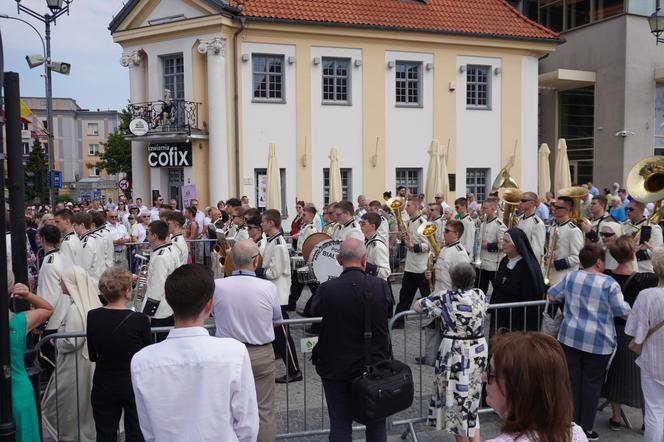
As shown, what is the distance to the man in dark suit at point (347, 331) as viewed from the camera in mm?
4793

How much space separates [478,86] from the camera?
26422 millimetres

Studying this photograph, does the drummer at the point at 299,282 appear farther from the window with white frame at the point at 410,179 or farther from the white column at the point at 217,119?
the window with white frame at the point at 410,179

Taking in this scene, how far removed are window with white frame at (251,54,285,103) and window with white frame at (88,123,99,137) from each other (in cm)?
7887

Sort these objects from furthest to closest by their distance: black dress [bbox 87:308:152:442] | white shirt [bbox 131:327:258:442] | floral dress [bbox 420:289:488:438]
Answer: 1. floral dress [bbox 420:289:488:438]
2. black dress [bbox 87:308:152:442]
3. white shirt [bbox 131:327:258:442]

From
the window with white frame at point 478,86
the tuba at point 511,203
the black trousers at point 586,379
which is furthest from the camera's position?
the window with white frame at point 478,86

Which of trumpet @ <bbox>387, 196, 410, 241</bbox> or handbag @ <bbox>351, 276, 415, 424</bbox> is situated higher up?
trumpet @ <bbox>387, 196, 410, 241</bbox>

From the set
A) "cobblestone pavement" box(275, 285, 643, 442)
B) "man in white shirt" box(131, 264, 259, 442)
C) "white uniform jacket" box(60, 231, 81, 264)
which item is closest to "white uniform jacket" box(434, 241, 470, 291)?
"cobblestone pavement" box(275, 285, 643, 442)

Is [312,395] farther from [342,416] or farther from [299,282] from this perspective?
[299,282]

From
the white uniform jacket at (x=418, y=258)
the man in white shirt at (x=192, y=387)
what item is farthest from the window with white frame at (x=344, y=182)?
the man in white shirt at (x=192, y=387)

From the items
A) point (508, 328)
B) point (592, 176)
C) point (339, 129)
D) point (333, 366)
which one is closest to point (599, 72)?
point (592, 176)

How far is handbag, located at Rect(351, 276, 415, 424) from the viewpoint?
4582 mm

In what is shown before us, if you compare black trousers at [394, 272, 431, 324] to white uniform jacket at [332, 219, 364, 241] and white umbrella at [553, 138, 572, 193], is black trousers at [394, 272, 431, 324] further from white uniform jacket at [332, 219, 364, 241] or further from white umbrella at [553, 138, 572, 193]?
white umbrella at [553, 138, 572, 193]

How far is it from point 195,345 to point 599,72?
30.1m

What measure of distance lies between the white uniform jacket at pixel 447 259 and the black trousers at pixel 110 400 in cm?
470
